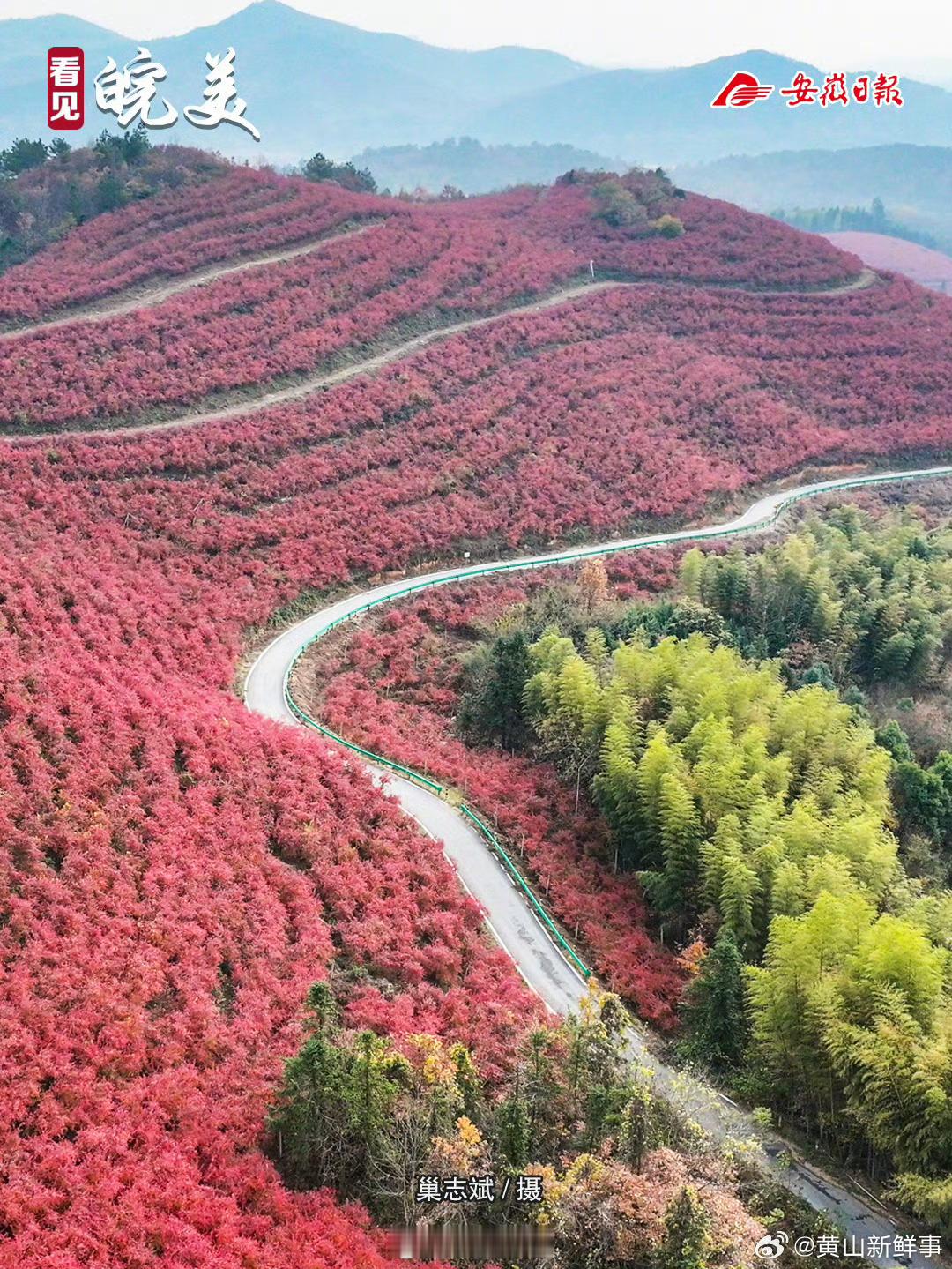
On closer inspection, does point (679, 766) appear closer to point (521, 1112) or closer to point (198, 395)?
point (521, 1112)

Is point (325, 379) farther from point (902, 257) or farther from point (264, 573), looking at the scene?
point (902, 257)

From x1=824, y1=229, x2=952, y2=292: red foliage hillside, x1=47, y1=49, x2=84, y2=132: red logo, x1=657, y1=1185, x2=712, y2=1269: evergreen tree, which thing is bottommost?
x1=657, y1=1185, x2=712, y2=1269: evergreen tree

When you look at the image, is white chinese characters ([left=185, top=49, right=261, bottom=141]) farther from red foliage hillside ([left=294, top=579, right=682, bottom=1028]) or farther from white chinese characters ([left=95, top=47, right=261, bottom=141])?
red foliage hillside ([left=294, top=579, right=682, bottom=1028])

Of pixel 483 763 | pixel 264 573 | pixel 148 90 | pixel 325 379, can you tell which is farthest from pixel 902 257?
pixel 483 763

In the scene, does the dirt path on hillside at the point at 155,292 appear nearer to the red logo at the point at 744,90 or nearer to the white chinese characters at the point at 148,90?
the white chinese characters at the point at 148,90

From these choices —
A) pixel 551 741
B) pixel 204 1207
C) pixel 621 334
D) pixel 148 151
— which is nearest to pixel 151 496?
pixel 551 741

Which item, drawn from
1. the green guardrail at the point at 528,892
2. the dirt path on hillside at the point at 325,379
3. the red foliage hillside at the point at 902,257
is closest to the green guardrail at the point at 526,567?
the green guardrail at the point at 528,892

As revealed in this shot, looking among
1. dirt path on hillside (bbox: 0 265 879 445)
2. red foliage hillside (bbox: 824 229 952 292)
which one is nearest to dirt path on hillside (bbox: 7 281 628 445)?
dirt path on hillside (bbox: 0 265 879 445)
